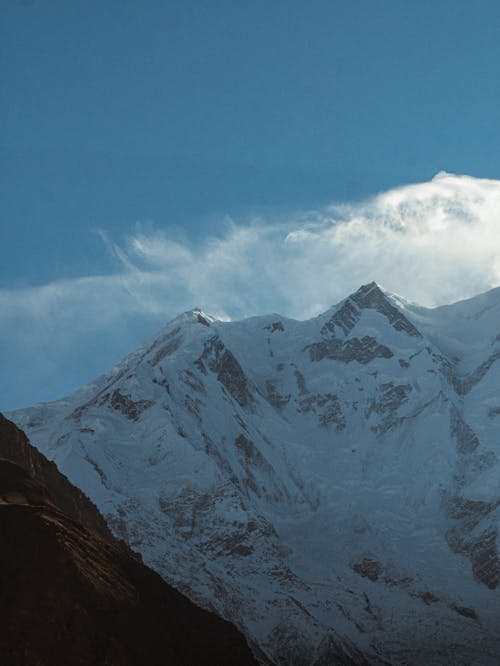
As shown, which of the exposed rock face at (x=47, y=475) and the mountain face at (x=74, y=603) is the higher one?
the exposed rock face at (x=47, y=475)

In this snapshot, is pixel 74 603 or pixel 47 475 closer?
pixel 74 603

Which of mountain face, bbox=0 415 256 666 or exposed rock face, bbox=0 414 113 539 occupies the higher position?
exposed rock face, bbox=0 414 113 539

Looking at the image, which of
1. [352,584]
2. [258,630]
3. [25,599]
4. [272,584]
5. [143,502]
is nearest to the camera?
[25,599]

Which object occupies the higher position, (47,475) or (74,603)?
(47,475)

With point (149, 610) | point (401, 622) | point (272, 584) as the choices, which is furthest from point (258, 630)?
point (149, 610)

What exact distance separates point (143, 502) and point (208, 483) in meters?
15.3

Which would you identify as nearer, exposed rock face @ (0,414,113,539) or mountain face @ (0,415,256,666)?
mountain face @ (0,415,256,666)

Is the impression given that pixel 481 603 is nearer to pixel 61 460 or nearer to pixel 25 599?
pixel 61 460

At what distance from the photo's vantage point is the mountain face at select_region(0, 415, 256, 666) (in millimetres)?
54719

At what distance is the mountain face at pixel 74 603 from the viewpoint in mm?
54719

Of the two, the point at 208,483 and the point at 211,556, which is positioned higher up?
the point at 208,483

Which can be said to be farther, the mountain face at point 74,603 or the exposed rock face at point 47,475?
the exposed rock face at point 47,475

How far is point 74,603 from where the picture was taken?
5753cm

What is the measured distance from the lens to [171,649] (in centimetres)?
6394
